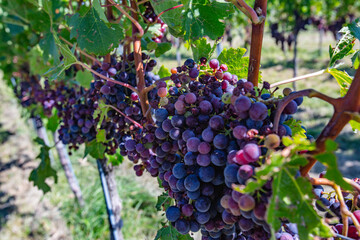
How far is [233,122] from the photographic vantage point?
73cm

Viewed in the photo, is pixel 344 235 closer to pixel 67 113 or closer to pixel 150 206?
pixel 67 113

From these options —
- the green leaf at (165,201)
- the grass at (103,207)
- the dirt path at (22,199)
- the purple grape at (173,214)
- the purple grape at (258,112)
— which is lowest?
the dirt path at (22,199)

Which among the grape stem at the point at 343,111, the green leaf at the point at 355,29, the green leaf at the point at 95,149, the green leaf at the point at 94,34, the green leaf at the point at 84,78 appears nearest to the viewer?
the grape stem at the point at 343,111

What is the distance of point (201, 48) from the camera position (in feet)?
3.58

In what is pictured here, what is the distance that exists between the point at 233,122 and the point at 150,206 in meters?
3.64

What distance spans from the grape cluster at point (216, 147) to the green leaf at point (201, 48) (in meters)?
0.14

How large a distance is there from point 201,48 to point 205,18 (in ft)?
0.49

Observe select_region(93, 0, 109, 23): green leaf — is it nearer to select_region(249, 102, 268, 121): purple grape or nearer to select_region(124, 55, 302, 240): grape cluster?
select_region(124, 55, 302, 240): grape cluster

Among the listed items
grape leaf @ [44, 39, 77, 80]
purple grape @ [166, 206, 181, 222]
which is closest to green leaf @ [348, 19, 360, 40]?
purple grape @ [166, 206, 181, 222]

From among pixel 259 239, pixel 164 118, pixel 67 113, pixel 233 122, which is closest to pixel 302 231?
pixel 259 239

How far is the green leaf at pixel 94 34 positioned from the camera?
120 cm

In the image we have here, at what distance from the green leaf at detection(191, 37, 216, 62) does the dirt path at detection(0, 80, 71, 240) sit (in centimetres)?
352

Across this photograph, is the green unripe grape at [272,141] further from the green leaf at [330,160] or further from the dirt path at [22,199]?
the dirt path at [22,199]


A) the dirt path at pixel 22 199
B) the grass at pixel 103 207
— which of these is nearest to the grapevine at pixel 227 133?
the grass at pixel 103 207
